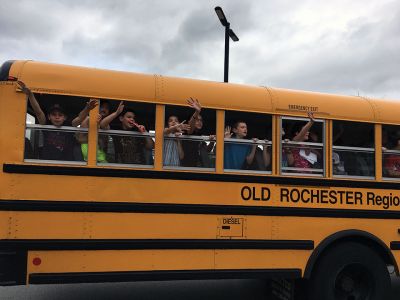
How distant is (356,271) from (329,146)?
1.35m

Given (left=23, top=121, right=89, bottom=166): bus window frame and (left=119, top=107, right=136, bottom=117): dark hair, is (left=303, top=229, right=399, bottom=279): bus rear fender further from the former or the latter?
(left=23, top=121, right=89, bottom=166): bus window frame

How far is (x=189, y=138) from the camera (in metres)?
4.27

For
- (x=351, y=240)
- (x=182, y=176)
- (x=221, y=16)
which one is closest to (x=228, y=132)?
(x=182, y=176)

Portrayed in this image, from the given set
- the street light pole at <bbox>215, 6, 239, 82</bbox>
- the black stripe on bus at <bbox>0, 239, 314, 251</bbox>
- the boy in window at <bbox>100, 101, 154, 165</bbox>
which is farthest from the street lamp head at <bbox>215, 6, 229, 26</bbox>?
the black stripe on bus at <bbox>0, 239, 314, 251</bbox>

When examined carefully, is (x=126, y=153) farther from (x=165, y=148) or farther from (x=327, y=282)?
(x=327, y=282)

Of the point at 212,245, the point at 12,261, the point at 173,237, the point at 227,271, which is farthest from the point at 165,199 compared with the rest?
the point at 12,261

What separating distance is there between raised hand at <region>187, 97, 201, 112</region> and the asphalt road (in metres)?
2.38

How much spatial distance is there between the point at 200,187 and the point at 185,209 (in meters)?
0.25

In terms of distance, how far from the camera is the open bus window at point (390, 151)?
4.74m

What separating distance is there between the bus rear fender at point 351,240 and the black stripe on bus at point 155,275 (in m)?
0.18

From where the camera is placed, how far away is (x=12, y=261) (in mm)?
3766

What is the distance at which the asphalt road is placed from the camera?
205 inches

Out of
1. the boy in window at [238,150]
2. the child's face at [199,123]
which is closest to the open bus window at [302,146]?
the boy in window at [238,150]

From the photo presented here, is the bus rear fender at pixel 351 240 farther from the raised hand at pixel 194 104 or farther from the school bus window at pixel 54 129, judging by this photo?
the school bus window at pixel 54 129
